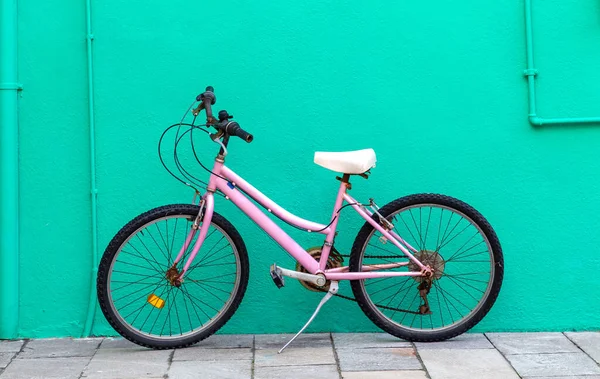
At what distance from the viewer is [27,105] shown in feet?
17.9

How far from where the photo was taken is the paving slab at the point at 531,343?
5.09 metres

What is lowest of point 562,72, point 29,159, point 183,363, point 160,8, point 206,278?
point 183,363

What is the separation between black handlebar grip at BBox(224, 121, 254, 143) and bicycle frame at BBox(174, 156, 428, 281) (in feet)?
0.68

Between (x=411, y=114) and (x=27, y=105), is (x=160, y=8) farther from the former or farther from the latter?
(x=411, y=114)

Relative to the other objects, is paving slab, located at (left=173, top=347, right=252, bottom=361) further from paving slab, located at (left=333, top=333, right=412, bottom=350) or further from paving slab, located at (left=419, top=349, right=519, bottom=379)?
paving slab, located at (left=419, top=349, right=519, bottom=379)

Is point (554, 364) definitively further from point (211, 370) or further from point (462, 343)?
point (211, 370)

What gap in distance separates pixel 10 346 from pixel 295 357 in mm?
1692

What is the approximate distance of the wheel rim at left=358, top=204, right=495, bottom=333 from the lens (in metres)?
5.52

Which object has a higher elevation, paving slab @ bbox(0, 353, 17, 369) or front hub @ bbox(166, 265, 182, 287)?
front hub @ bbox(166, 265, 182, 287)

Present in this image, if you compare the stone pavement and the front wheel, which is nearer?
the stone pavement

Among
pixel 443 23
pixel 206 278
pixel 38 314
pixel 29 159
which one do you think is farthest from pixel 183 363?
pixel 443 23

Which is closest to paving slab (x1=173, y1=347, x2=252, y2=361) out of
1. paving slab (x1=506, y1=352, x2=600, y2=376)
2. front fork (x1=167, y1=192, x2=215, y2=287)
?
front fork (x1=167, y1=192, x2=215, y2=287)

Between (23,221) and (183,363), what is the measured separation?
1378 mm

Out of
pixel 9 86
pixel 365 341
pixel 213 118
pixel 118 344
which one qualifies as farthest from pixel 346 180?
pixel 9 86
